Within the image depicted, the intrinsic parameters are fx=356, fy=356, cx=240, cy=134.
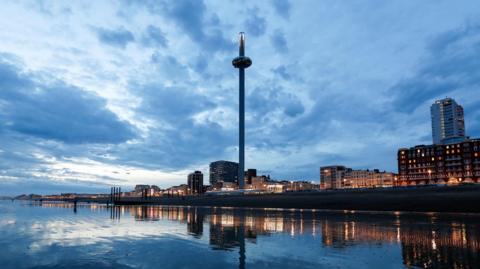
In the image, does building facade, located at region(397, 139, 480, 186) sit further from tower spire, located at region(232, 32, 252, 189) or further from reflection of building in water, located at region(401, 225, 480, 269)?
reflection of building in water, located at region(401, 225, 480, 269)

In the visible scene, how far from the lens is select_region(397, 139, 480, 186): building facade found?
171 metres

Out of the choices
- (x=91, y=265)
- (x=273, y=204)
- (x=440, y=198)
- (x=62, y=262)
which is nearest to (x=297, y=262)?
(x=91, y=265)

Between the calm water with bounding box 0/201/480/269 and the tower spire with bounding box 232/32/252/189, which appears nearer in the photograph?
the calm water with bounding box 0/201/480/269

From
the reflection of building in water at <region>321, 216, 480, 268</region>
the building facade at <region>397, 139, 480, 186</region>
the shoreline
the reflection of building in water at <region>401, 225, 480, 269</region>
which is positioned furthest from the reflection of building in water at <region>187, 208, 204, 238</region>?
the building facade at <region>397, 139, 480, 186</region>

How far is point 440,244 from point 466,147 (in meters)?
182

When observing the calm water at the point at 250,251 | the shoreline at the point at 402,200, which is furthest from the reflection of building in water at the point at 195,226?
the shoreline at the point at 402,200

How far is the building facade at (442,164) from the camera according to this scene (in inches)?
6718

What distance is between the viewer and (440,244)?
2103 cm

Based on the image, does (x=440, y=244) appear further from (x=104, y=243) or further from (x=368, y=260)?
(x=104, y=243)

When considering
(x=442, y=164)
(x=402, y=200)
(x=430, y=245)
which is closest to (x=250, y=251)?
(x=430, y=245)

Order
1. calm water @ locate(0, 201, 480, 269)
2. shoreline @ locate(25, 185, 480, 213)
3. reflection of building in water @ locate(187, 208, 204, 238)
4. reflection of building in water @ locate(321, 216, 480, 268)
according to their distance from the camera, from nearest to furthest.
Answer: reflection of building in water @ locate(321, 216, 480, 268), calm water @ locate(0, 201, 480, 269), reflection of building in water @ locate(187, 208, 204, 238), shoreline @ locate(25, 185, 480, 213)

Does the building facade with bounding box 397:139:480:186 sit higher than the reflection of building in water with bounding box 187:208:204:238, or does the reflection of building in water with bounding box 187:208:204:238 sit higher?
the building facade with bounding box 397:139:480:186

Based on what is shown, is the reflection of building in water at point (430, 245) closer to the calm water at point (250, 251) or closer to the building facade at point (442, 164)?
the calm water at point (250, 251)

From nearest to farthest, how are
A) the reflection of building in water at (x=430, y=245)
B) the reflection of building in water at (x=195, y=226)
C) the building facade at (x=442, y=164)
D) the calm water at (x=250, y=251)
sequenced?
the reflection of building in water at (x=430, y=245) < the calm water at (x=250, y=251) < the reflection of building in water at (x=195, y=226) < the building facade at (x=442, y=164)
